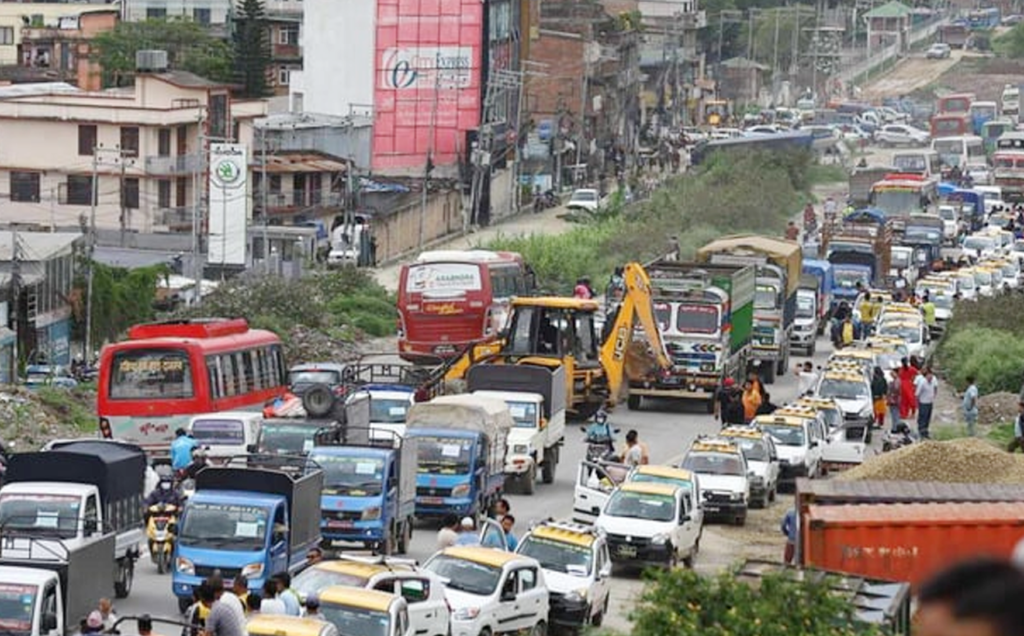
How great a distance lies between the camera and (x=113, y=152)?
82.0 meters

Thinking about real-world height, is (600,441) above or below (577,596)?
below

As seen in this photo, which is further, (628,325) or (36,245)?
(36,245)

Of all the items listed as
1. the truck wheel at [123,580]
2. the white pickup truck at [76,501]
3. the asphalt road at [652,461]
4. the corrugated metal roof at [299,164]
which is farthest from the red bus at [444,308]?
the corrugated metal roof at [299,164]

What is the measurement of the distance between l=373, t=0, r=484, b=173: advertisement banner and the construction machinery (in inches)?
2028

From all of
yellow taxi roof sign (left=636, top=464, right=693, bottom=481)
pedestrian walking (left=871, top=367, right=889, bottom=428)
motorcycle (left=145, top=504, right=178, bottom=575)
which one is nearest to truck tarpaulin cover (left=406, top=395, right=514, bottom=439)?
yellow taxi roof sign (left=636, top=464, right=693, bottom=481)

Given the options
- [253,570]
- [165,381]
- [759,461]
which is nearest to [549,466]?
[759,461]

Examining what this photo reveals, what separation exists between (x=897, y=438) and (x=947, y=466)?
368 inches

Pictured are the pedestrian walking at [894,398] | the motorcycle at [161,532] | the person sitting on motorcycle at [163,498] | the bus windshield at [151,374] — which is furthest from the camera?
the pedestrian walking at [894,398]

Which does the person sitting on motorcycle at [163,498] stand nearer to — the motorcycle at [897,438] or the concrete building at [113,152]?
the motorcycle at [897,438]

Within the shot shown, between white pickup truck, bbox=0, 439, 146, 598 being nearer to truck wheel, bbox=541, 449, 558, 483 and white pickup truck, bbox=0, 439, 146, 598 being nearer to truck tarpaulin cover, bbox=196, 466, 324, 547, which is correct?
truck tarpaulin cover, bbox=196, 466, 324, 547

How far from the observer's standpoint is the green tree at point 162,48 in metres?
115

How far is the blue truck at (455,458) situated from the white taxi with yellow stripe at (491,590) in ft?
23.7

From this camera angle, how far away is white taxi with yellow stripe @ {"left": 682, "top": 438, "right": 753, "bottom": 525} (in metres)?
31.9

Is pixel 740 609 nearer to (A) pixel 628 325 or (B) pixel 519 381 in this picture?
(B) pixel 519 381
